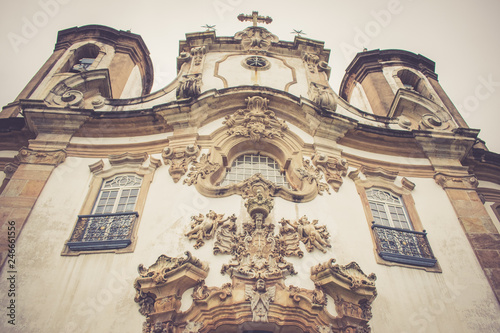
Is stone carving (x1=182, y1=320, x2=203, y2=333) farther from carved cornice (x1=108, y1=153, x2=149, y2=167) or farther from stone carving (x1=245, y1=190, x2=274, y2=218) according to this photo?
carved cornice (x1=108, y1=153, x2=149, y2=167)

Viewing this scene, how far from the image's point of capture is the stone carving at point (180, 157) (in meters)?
8.12

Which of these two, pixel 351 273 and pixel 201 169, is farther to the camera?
pixel 201 169

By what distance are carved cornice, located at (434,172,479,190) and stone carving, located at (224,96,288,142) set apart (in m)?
4.11

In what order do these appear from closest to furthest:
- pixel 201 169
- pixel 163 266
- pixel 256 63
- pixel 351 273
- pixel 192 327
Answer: pixel 192 327 < pixel 163 266 < pixel 351 273 < pixel 201 169 < pixel 256 63

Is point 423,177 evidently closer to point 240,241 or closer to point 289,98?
point 289,98

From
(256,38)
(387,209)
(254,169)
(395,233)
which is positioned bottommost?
(395,233)

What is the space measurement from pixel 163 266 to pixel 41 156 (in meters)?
4.71

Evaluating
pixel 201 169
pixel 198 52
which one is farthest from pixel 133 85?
pixel 201 169

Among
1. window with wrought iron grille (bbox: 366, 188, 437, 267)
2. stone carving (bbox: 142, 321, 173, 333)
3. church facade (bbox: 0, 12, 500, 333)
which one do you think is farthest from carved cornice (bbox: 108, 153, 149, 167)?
window with wrought iron grille (bbox: 366, 188, 437, 267)

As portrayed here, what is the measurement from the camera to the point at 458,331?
6.21m

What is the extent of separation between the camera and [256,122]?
927 cm

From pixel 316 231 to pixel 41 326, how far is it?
16.5ft

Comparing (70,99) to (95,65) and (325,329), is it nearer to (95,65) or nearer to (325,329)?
(95,65)

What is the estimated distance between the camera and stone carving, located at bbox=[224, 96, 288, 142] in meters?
9.02
